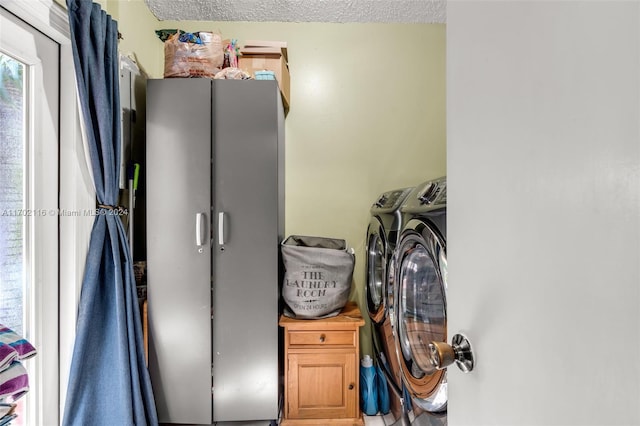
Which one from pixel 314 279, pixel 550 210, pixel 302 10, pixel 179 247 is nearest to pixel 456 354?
pixel 550 210

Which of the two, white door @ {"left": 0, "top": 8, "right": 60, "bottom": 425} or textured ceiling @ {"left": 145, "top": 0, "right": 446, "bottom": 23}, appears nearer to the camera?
white door @ {"left": 0, "top": 8, "right": 60, "bottom": 425}

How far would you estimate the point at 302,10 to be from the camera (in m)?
2.19

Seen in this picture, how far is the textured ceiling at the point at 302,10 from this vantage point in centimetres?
212

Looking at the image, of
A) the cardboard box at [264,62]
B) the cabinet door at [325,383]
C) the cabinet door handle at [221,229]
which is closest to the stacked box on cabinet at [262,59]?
the cardboard box at [264,62]

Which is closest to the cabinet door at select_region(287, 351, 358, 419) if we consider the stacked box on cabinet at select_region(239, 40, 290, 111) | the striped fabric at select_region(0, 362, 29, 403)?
the striped fabric at select_region(0, 362, 29, 403)

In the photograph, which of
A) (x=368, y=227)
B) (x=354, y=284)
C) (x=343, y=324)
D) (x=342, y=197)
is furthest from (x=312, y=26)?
(x=343, y=324)

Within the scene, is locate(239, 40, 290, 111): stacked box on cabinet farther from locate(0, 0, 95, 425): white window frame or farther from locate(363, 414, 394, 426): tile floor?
locate(363, 414, 394, 426): tile floor

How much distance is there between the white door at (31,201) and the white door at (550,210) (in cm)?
161

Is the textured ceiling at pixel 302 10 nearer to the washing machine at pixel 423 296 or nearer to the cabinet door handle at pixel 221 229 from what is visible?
the cabinet door handle at pixel 221 229

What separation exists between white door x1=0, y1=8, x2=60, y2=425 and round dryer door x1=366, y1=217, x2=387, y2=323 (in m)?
1.56

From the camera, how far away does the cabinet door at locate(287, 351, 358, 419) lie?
1.81m

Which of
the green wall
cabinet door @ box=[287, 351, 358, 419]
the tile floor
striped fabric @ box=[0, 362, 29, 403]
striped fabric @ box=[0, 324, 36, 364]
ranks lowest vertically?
the tile floor

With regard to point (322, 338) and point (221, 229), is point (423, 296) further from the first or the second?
point (221, 229)

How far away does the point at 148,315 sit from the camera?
5.82ft
